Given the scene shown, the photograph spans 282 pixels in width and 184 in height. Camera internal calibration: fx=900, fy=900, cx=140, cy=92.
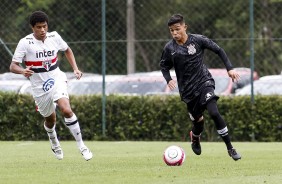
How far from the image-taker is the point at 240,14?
28.4 m

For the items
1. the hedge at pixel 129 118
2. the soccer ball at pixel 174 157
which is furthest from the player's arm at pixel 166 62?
the hedge at pixel 129 118

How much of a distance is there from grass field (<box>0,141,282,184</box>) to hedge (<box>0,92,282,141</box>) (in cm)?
411

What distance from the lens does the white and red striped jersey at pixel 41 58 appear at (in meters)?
12.9

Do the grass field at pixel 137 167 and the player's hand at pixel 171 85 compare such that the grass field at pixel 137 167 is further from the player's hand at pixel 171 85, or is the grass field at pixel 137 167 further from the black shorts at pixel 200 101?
the player's hand at pixel 171 85

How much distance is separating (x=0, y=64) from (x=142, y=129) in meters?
3.89

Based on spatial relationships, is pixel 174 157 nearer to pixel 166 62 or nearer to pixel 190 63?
pixel 190 63

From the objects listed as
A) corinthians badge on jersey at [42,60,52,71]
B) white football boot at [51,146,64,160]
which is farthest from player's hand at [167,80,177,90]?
white football boot at [51,146,64,160]

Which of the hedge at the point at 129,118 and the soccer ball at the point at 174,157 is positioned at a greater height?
the soccer ball at the point at 174,157

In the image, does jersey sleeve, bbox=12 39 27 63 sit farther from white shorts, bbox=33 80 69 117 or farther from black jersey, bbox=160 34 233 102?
black jersey, bbox=160 34 233 102

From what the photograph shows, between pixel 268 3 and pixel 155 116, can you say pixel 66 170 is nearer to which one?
pixel 155 116

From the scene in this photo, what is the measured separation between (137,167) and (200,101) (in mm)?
1558

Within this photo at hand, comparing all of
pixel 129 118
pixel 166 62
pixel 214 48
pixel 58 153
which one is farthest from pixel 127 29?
pixel 214 48

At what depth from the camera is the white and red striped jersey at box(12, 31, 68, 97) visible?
1293 centimetres

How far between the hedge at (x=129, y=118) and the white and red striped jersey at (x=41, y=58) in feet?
25.0
